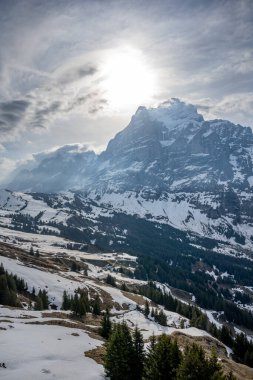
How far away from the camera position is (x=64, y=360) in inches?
1764

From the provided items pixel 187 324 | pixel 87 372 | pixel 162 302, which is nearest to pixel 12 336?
pixel 87 372

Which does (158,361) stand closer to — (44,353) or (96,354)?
(44,353)

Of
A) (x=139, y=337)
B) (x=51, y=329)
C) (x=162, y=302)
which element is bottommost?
(x=162, y=302)

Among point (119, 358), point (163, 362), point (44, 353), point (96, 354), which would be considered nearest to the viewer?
point (163, 362)

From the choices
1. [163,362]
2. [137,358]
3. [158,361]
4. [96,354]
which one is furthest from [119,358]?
[96,354]

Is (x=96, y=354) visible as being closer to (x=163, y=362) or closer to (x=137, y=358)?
(x=137, y=358)

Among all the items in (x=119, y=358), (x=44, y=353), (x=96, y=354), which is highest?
(x=119, y=358)

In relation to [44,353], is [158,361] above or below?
above

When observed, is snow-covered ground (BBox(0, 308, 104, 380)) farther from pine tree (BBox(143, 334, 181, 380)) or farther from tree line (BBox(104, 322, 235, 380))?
pine tree (BBox(143, 334, 181, 380))

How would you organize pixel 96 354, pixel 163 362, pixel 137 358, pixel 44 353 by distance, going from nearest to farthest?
1. pixel 163 362
2. pixel 137 358
3. pixel 44 353
4. pixel 96 354

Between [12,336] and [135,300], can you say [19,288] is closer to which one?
[135,300]

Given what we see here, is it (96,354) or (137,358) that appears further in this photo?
(96,354)

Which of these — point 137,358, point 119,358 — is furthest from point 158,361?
point 137,358

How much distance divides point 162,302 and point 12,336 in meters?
148
